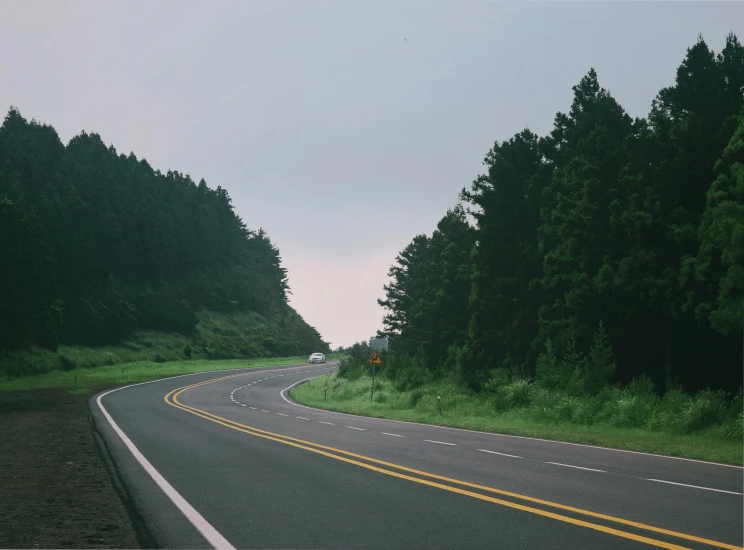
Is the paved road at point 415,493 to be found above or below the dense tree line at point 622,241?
below

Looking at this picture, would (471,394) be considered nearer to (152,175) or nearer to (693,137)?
(693,137)

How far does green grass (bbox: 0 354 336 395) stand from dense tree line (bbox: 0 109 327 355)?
15.3ft

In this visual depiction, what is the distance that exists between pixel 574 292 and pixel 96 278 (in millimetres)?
78750

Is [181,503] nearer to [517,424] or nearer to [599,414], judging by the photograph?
[599,414]

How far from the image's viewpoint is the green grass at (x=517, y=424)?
18.1 meters

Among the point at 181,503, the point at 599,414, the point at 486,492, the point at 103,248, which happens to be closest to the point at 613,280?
the point at 599,414

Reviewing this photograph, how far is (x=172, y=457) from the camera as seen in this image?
1508 cm

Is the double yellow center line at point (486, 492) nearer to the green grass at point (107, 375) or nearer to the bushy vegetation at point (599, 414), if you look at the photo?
the bushy vegetation at point (599, 414)

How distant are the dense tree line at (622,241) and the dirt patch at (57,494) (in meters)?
18.9

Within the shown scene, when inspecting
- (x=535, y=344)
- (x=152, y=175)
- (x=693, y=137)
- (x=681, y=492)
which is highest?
(x=152, y=175)

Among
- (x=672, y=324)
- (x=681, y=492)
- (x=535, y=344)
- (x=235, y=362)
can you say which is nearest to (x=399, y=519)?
(x=681, y=492)

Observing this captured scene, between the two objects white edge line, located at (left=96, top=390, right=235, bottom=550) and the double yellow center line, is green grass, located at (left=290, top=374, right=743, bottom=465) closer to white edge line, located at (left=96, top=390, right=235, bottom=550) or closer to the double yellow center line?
the double yellow center line

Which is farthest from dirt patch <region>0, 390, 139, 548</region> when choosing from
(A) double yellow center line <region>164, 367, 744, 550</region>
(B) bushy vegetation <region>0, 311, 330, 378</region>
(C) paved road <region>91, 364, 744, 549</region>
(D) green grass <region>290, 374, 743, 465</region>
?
(B) bushy vegetation <region>0, 311, 330, 378</region>

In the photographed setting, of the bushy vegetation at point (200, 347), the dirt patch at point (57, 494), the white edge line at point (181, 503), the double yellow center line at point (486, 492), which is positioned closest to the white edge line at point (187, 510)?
the white edge line at point (181, 503)
